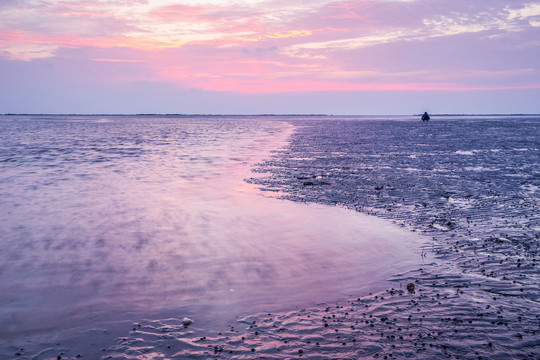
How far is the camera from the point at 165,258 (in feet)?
33.3

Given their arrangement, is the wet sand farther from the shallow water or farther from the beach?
the shallow water

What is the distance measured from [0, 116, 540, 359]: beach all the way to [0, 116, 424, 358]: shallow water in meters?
0.04

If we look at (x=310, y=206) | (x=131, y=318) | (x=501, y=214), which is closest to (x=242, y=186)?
(x=310, y=206)

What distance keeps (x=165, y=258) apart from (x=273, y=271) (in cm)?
288

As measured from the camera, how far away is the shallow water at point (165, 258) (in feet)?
Result: 23.7

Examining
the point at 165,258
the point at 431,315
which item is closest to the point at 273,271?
the point at 165,258

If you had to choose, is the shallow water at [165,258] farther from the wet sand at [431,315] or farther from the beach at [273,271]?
the wet sand at [431,315]

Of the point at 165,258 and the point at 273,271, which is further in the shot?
the point at 165,258

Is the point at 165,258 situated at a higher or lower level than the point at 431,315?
lower

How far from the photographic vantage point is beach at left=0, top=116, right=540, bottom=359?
6.21 metres

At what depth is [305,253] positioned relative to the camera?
1055cm

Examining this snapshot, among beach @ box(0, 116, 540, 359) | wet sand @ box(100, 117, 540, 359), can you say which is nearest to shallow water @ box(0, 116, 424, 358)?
beach @ box(0, 116, 540, 359)

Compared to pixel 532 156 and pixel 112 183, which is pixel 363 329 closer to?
pixel 112 183

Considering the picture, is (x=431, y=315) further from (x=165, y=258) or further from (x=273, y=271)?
(x=165, y=258)
